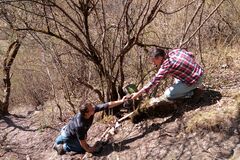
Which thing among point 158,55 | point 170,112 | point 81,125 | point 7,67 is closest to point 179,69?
point 158,55

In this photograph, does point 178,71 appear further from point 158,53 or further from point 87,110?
point 87,110

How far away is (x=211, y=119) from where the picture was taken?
4.58 m

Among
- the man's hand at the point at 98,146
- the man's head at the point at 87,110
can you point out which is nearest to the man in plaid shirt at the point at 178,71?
the man's head at the point at 87,110

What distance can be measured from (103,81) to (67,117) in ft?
5.11

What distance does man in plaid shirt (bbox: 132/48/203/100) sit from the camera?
4734mm

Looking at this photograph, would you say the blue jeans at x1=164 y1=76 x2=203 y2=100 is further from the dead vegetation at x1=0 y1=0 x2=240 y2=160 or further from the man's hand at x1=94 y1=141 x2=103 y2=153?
the man's hand at x1=94 y1=141 x2=103 y2=153

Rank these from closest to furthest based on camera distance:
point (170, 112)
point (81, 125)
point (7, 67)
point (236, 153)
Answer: point (236, 153), point (81, 125), point (170, 112), point (7, 67)

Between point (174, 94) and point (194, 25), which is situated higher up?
point (194, 25)

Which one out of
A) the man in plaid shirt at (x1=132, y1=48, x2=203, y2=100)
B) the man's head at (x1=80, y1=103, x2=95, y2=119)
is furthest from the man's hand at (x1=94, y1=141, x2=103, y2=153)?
the man in plaid shirt at (x1=132, y1=48, x2=203, y2=100)

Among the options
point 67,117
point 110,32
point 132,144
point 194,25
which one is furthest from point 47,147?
point 194,25

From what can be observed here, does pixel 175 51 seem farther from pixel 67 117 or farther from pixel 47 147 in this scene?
pixel 67 117

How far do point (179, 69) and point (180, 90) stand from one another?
379 mm

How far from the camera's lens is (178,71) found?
486 centimetres

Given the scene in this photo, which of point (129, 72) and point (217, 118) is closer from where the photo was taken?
point (217, 118)
